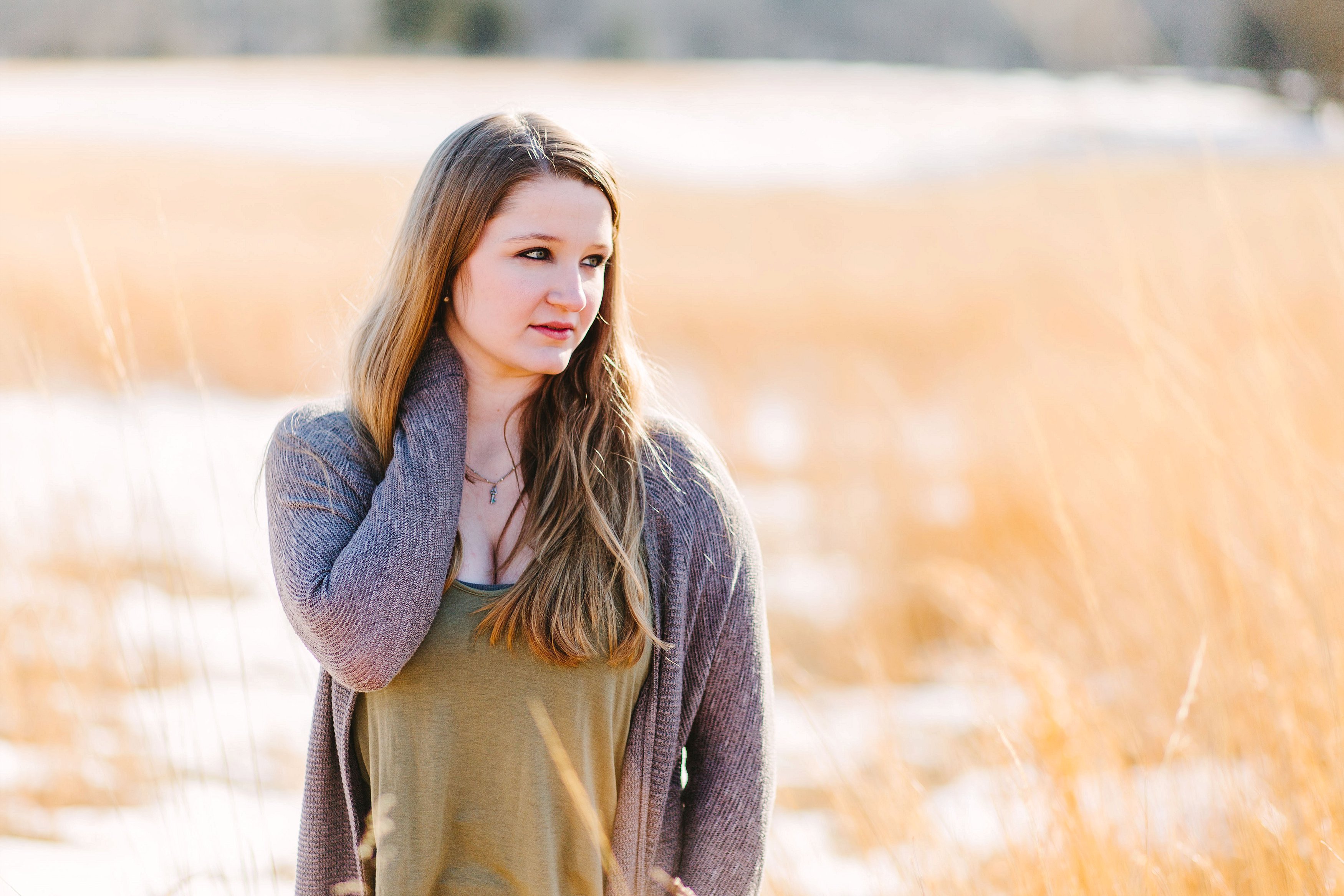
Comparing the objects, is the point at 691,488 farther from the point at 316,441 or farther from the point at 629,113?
the point at 629,113

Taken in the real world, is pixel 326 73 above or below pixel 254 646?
above

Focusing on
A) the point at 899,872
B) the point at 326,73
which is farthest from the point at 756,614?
the point at 326,73

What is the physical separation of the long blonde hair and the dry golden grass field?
0.89 ft

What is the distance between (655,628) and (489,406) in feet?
1.31

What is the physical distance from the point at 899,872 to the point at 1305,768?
710 millimetres

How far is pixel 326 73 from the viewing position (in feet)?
113

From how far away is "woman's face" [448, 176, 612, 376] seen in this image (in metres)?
1.42

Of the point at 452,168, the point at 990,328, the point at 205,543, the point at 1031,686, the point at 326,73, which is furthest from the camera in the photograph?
the point at 326,73

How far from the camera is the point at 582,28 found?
1948 inches

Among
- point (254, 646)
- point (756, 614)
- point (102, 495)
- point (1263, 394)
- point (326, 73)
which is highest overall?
point (326, 73)

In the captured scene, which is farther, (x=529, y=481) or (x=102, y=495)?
(x=102, y=495)

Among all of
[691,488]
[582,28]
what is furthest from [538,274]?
[582,28]

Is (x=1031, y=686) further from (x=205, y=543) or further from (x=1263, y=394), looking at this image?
(x=205, y=543)

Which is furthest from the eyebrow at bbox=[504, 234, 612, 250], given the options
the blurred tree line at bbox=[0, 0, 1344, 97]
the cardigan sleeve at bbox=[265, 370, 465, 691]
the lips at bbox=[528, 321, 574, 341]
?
the blurred tree line at bbox=[0, 0, 1344, 97]
